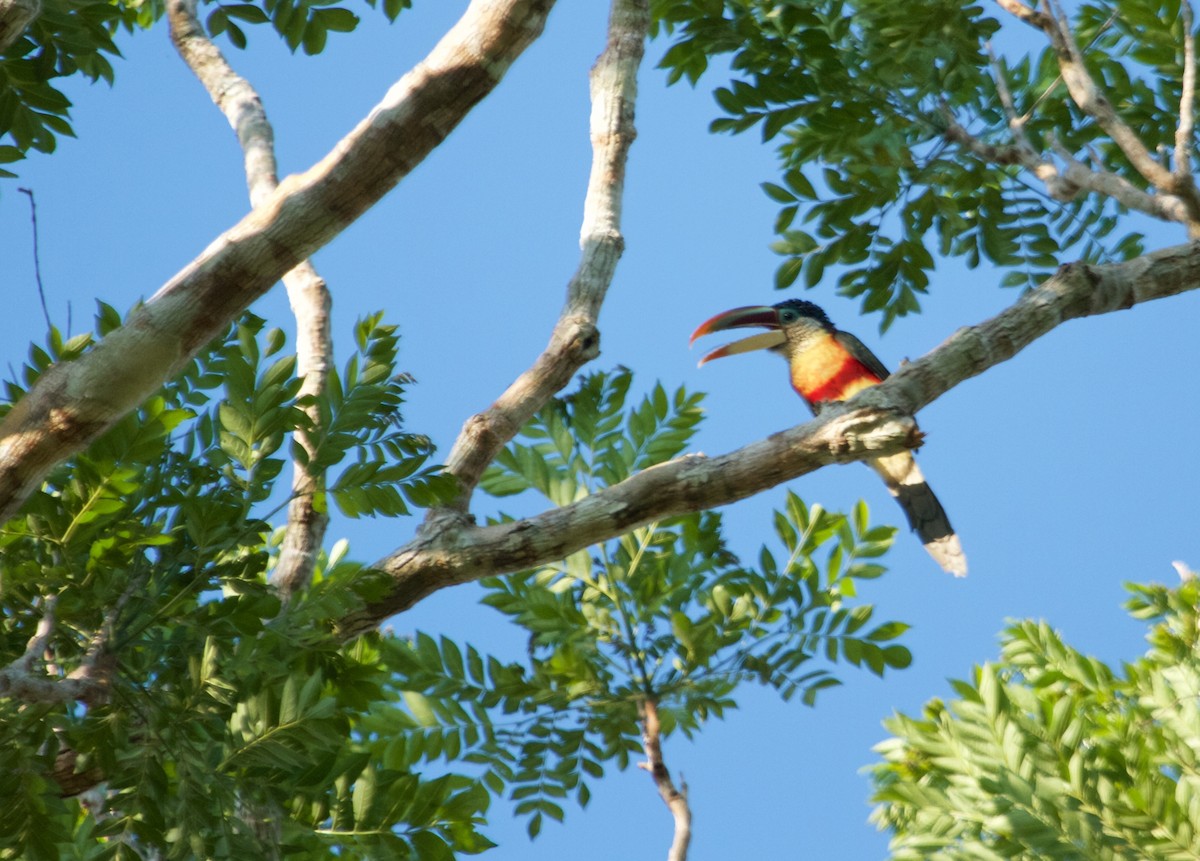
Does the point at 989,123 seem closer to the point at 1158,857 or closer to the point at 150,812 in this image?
the point at 1158,857

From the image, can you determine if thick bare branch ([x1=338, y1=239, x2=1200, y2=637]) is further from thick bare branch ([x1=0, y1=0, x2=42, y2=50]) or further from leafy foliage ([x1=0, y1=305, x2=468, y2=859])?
thick bare branch ([x1=0, y1=0, x2=42, y2=50])

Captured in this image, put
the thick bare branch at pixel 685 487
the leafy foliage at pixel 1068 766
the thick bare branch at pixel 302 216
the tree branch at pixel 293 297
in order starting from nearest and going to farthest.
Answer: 1. the thick bare branch at pixel 302 216
2. the leafy foliage at pixel 1068 766
3. the thick bare branch at pixel 685 487
4. the tree branch at pixel 293 297

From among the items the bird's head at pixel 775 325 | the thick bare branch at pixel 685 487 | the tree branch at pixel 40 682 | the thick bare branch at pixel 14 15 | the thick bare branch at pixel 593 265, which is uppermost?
the bird's head at pixel 775 325

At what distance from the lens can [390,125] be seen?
2328 mm

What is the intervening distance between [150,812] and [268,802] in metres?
0.25

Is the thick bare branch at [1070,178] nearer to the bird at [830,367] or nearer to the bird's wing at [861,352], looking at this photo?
the bird at [830,367]

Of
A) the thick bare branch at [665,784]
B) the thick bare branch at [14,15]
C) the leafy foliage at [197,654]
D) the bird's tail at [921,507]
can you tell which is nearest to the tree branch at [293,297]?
the leafy foliage at [197,654]

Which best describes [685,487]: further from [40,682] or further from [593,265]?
[40,682]

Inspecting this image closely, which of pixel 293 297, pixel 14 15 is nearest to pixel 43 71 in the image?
pixel 293 297

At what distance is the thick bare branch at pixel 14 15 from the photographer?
7.27ft

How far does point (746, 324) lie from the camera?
22.8 feet

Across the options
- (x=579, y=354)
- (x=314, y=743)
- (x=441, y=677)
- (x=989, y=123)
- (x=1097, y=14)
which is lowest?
(x=314, y=743)

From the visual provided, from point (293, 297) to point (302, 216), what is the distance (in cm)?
184

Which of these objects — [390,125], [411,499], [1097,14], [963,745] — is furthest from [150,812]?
[1097,14]
